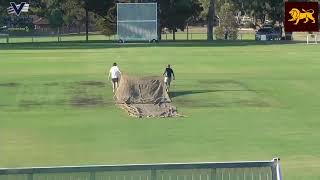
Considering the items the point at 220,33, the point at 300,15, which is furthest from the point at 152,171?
the point at 220,33

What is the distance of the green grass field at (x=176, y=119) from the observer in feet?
64.8

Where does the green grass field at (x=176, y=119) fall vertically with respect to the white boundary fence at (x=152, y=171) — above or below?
below

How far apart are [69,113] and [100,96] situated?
5468mm

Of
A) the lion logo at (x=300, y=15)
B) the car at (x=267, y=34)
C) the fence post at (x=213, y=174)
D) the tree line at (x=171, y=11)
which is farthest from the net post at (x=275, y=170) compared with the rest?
the car at (x=267, y=34)

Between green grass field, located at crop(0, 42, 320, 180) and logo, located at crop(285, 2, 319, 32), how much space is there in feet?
10.8

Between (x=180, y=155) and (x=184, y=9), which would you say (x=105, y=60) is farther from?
(x=184, y=9)

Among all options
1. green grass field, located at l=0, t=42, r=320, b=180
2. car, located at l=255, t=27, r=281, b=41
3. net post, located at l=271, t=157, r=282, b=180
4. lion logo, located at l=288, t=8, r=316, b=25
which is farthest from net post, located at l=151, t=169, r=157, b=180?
car, located at l=255, t=27, r=281, b=41

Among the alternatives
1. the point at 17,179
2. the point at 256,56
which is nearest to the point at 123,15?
the point at 256,56

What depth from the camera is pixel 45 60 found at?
55594 mm

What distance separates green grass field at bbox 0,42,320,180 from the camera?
19.8 m

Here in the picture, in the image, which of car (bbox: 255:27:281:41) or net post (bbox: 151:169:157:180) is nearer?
net post (bbox: 151:169:157:180)

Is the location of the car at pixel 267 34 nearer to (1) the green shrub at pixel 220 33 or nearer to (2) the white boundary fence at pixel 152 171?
(1) the green shrub at pixel 220 33

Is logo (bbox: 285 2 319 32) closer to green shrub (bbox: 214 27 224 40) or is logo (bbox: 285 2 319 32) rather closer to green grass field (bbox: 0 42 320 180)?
green grass field (bbox: 0 42 320 180)

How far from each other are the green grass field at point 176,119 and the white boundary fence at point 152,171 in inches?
313
